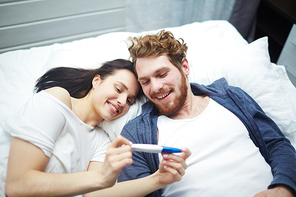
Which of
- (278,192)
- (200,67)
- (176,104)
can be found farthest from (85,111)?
(278,192)

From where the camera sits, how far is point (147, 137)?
3.84 feet

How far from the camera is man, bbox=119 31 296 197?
103 cm

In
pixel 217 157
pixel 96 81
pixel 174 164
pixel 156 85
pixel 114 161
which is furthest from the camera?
pixel 96 81

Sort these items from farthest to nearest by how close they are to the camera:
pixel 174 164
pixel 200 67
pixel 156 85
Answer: pixel 200 67, pixel 156 85, pixel 174 164

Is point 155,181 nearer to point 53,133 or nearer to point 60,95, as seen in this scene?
point 53,133

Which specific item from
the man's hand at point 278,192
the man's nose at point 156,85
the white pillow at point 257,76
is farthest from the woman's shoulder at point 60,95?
the man's hand at point 278,192

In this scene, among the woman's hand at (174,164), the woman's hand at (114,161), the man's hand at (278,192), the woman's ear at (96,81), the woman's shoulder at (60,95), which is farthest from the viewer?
the woman's ear at (96,81)

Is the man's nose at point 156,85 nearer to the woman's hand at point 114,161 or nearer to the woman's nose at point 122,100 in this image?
the woman's nose at point 122,100

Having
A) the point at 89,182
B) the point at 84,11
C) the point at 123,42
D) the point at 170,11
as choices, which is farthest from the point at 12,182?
the point at 170,11

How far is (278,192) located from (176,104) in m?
0.66

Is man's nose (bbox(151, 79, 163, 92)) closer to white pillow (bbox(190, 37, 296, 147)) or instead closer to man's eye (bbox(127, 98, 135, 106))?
man's eye (bbox(127, 98, 135, 106))

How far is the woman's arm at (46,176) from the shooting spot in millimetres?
756

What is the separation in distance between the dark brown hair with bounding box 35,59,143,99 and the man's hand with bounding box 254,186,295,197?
0.89 meters

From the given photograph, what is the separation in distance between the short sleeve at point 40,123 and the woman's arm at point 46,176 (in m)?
0.03
